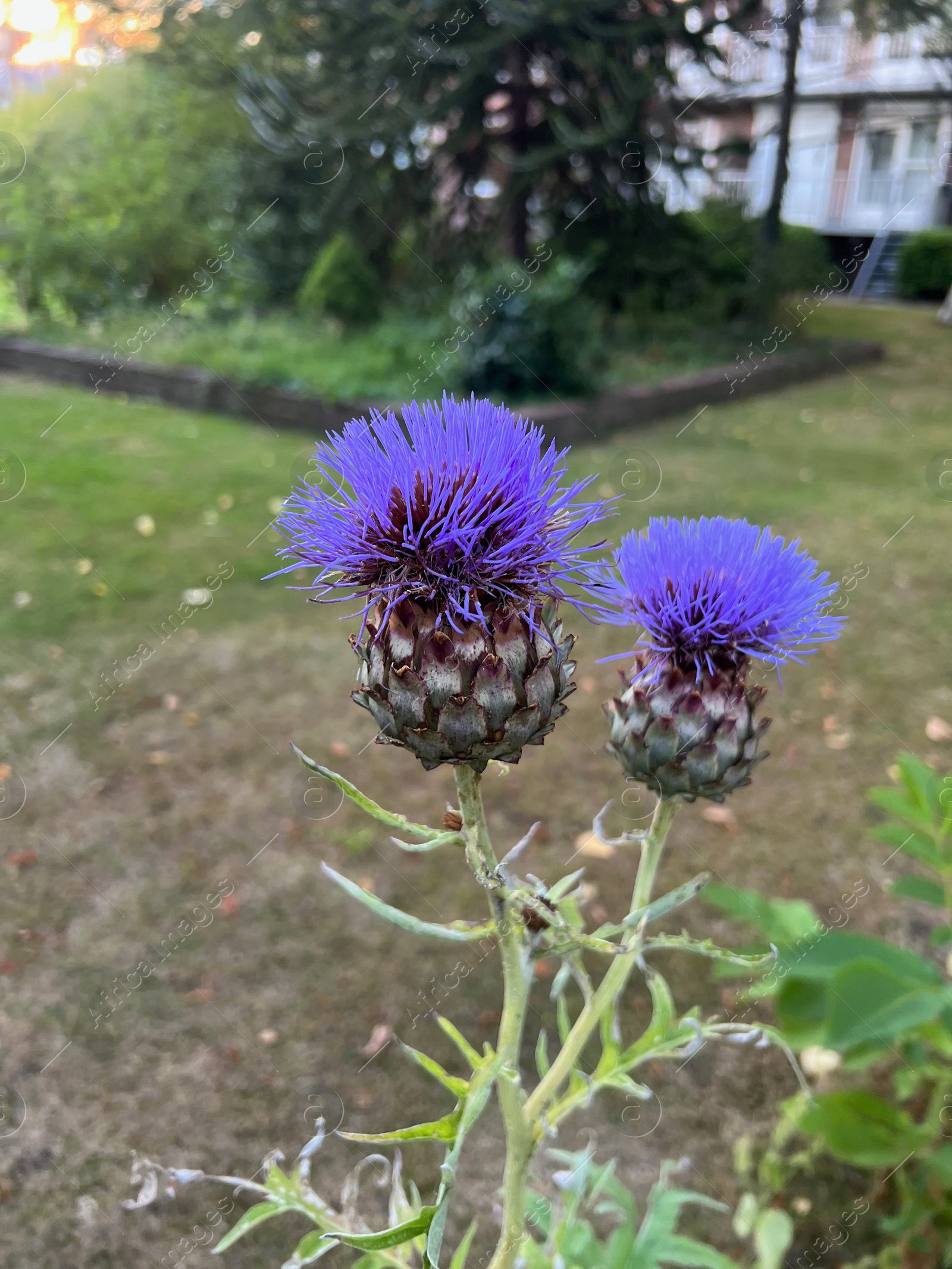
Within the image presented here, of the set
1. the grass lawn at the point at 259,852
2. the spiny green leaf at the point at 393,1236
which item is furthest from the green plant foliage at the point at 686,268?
the spiny green leaf at the point at 393,1236

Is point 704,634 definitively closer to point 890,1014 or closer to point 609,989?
point 609,989

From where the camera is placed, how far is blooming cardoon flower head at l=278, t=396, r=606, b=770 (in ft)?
3.17

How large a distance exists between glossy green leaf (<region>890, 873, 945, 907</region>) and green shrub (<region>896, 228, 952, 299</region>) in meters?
17.8

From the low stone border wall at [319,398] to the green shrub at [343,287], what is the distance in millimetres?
1684

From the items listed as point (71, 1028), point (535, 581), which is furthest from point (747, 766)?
point (71, 1028)

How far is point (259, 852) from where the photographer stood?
9.73 ft

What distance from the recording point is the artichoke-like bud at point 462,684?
994 millimetres

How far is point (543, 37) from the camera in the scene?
8.20 metres

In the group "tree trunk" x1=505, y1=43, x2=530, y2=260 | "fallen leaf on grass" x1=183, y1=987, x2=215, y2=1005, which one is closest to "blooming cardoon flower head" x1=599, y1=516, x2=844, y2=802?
"fallen leaf on grass" x1=183, y1=987, x2=215, y2=1005

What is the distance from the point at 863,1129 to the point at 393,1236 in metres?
1.21

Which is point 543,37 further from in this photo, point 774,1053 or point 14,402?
point 774,1053

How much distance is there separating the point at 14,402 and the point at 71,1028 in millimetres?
6765

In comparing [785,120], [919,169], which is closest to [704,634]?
[785,120]

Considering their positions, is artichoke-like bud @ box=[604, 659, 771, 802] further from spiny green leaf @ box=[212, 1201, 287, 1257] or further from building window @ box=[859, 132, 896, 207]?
building window @ box=[859, 132, 896, 207]
